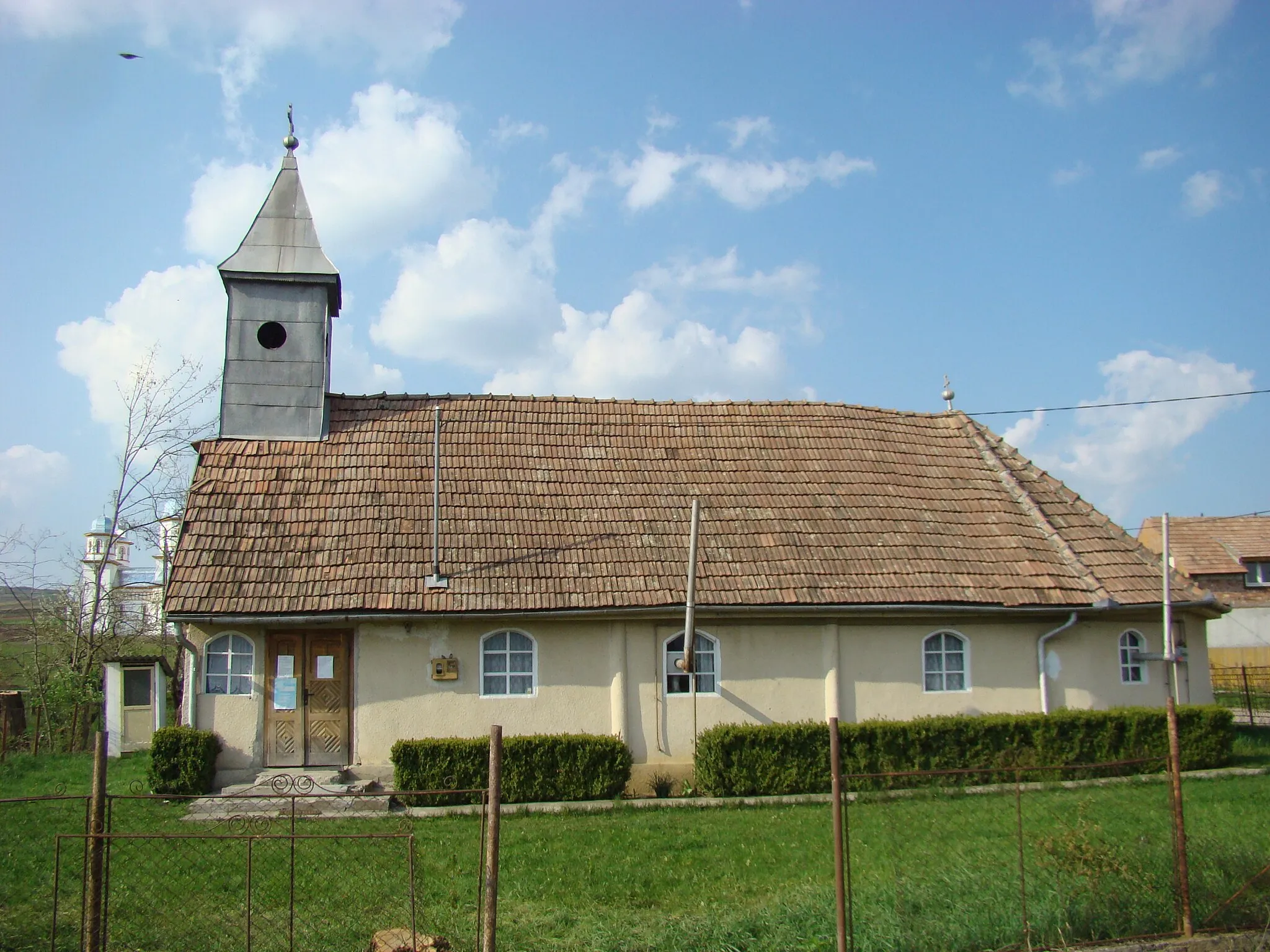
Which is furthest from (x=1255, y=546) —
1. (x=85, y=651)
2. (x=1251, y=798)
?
(x=85, y=651)

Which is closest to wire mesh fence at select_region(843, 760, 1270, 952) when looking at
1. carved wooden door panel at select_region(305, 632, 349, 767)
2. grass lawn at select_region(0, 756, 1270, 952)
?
grass lawn at select_region(0, 756, 1270, 952)

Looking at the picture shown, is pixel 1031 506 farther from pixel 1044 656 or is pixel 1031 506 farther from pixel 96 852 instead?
pixel 96 852

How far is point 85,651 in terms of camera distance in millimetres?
22062

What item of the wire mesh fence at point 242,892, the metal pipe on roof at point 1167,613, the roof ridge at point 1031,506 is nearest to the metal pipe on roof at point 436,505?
the wire mesh fence at point 242,892

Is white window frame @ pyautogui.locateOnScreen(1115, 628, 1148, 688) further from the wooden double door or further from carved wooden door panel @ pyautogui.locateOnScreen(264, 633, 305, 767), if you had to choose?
carved wooden door panel @ pyautogui.locateOnScreen(264, 633, 305, 767)

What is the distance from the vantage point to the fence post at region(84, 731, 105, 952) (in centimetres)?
641

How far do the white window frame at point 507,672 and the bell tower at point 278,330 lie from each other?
521 centimetres

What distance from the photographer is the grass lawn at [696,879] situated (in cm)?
727

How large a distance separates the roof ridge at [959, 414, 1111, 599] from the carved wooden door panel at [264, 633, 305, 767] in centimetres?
1249

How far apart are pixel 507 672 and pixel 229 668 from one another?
13.5ft

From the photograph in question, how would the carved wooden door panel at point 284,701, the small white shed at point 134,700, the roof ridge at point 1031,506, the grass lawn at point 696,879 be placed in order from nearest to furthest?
the grass lawn at point 696,879, the carved wooden door panel at point 284,701, the roof ridge at point 1031,506, the small white shed at point 134,700

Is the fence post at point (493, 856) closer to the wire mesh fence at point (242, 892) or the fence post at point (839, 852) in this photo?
the wire mesh fence at point (242, 892)

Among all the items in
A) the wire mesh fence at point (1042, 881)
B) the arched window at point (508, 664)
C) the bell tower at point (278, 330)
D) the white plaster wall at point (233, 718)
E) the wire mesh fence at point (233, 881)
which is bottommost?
the wire mesh fence at point (233, 881)

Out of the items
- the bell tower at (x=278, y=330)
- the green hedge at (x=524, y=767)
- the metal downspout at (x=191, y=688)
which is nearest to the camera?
the green hedge at (x=524, y=767)
